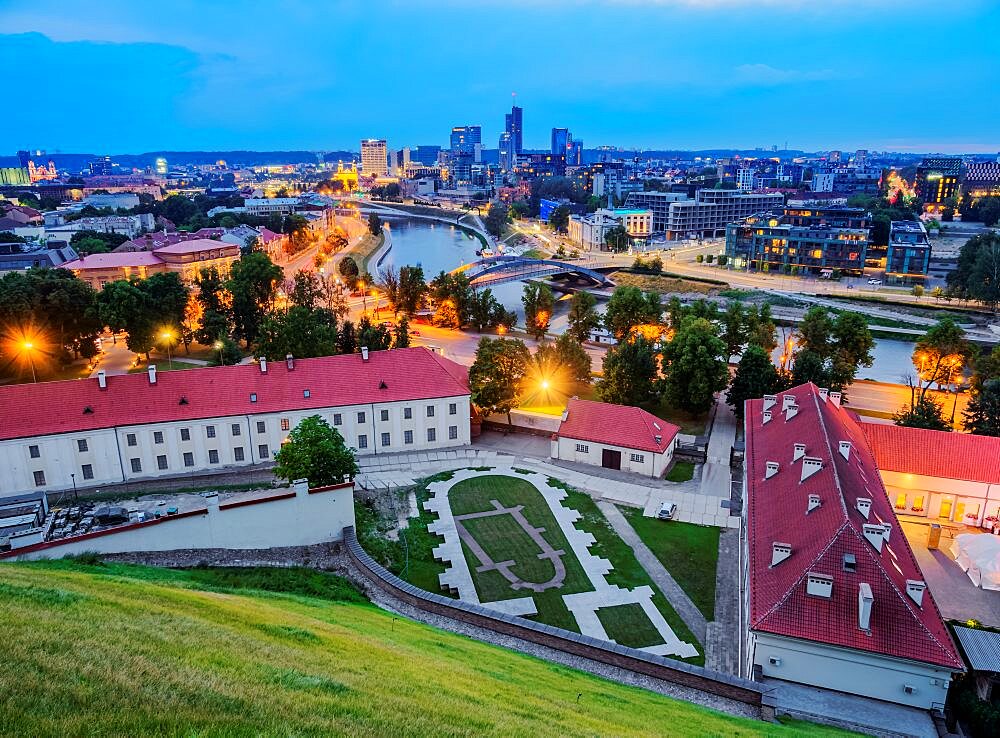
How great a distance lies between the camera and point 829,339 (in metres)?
74.6

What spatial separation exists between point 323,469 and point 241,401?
44.7ft

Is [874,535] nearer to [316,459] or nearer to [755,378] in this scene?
[316,459]

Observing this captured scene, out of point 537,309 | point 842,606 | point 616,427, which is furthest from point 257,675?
point 537,309

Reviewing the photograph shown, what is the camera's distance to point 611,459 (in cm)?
4578

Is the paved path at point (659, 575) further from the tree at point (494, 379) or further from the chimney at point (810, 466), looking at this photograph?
the tree at point (494, 379)

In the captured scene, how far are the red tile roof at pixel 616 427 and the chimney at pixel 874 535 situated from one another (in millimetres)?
19115

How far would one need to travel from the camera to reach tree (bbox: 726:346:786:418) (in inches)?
2094

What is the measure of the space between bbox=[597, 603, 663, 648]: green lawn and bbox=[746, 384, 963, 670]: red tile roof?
5080 millimetres

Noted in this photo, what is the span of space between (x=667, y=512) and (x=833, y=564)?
14.6 m

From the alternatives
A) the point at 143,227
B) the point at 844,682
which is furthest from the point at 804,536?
the point at 143,227

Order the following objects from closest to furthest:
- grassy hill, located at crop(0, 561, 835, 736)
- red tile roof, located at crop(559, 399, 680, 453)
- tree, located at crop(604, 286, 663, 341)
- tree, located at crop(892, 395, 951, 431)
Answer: grassy hill, located at crop(0, 561, 835, 736) → red tile roof, located at crop(559, 399, 680, 453) → tree, located at crop(892, 395, 951, 431) → tree, located at crop(604, 286, 663, 341)

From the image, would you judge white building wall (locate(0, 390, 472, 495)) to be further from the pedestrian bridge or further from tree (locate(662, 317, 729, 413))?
the pedestrian bridge

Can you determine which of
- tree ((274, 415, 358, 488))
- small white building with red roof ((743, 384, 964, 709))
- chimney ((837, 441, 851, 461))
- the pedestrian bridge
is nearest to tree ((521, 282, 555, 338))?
the pedestrian bridge

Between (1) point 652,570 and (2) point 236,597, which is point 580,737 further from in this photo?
(1) point 652,570
